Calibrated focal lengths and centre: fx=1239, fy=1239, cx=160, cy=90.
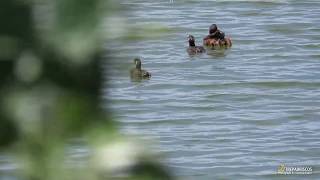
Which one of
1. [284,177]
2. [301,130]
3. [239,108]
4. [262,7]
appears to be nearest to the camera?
[284,177]

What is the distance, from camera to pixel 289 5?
69.2ft

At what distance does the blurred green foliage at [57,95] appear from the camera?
889 mm

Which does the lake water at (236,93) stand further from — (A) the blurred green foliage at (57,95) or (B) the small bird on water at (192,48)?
(A) the blurred green foliage at (57,95)

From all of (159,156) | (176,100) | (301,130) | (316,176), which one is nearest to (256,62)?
(176,100)

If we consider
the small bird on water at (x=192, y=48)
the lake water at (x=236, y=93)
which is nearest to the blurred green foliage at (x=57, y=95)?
the lake water at (x=236, y=93)

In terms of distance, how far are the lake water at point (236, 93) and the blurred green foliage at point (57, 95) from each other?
27.1ft

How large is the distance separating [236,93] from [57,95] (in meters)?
14.2

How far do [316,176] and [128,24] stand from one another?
10418 mm

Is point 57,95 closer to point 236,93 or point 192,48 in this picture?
point 236,93

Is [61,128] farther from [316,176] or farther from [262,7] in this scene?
[262,7]

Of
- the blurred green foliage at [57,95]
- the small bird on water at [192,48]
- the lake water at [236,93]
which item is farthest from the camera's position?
the small bird on water at [192,48]

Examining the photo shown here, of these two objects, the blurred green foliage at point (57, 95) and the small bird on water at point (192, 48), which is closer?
the blurred green foliage at point (57, 95)

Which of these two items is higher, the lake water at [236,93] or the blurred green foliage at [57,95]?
the blurred green foliage at [57,95]

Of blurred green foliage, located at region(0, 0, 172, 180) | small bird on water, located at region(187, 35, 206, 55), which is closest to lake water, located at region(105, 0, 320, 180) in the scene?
small bird on water, located at region(187, 35, 206, 55)
